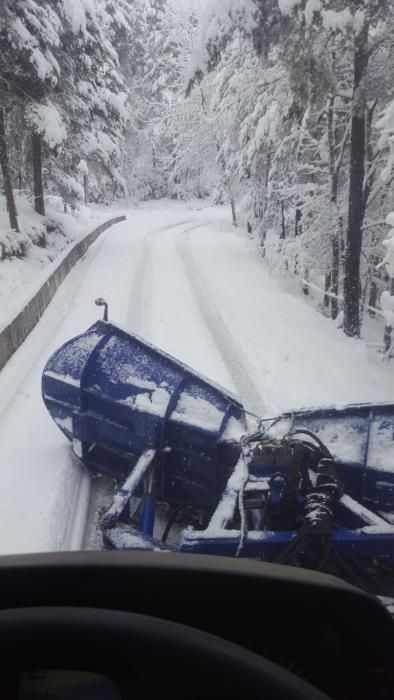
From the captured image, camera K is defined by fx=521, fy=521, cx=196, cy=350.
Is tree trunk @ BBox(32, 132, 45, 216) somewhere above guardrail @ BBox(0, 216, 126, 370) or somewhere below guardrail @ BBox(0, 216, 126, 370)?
above

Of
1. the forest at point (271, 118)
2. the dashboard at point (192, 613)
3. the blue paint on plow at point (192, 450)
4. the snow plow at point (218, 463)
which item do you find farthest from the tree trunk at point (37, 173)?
the dashboard at point (192, 613)

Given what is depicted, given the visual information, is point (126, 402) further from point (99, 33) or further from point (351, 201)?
point (99, 33)

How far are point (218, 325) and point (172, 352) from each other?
247cm

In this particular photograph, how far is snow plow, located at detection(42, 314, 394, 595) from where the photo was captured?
3549 mm

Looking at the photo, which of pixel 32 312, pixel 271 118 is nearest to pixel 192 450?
pixel 32 312

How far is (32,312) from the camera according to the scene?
12.0m

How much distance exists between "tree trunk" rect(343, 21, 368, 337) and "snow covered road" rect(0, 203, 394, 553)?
734 mm

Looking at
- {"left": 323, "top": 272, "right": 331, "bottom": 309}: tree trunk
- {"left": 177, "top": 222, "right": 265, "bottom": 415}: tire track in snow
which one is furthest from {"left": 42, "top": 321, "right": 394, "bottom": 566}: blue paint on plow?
{"left": 323, "top": 272, "right": 331, "bottom": 309}: tree trunk

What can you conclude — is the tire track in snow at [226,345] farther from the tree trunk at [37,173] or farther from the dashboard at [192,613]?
the tree trunk at [37,173]

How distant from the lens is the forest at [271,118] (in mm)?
9570

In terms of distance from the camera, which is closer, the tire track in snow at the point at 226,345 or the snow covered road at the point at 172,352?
the snow covered road at the point at 172,352

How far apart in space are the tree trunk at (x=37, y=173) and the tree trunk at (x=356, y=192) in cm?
1444

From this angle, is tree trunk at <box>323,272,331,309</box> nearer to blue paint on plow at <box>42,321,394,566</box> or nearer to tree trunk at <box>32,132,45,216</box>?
tree trunk at <box>32,132,45,216</box>

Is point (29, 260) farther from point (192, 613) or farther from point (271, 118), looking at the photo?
point (192, 613)
